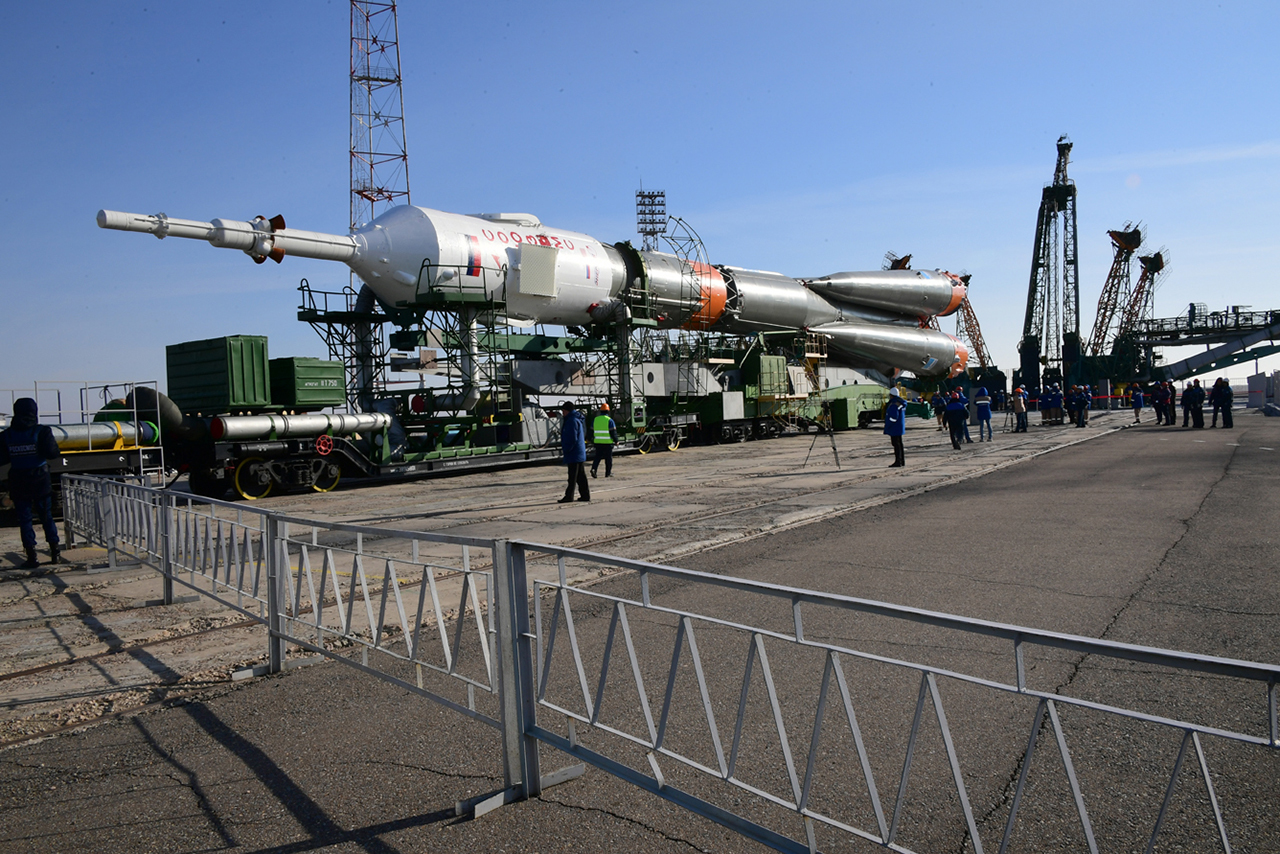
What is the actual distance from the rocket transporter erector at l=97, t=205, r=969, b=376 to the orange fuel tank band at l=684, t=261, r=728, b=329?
4cm

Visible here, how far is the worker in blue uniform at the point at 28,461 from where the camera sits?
9.03m

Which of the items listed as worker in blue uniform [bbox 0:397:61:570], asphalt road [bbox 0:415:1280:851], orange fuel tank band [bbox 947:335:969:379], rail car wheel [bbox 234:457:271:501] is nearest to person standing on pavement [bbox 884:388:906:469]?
asphalt road [bbox 0:415:1280:851]

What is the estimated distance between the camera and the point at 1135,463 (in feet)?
54.9

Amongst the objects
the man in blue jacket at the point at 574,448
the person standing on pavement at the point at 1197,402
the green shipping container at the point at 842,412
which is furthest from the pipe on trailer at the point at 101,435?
the person standing on pavement at the point at 1197,402

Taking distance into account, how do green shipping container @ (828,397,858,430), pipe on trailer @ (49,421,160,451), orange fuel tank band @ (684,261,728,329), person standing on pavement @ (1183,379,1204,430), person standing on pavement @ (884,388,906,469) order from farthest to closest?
green shipping container @ (828,397,858,430) → person standing on pavement @ (1183,379,1204,430) → orange fuel tank band @ (684,261,728,329) → person standing on pavement @ (884,388,906,469) → pipe on trailer @ (49,421,160,451)

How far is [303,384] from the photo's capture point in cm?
1636

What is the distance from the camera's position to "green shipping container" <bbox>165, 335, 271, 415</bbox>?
602 inches

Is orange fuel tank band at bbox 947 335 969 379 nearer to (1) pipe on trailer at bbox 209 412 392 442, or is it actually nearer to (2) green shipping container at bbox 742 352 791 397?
(2) green shipping container at bbox 742 352 791 397

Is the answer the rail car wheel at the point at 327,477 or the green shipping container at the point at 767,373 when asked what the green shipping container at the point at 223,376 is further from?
the green shipping container at the point at 767,373

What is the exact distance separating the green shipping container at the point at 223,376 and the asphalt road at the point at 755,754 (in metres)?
10.9

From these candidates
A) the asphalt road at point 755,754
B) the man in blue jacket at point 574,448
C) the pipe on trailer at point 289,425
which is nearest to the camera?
the asphalt road at point 755,754

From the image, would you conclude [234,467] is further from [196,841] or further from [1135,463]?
[1135,463]

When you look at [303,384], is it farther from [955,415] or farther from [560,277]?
[955,415]

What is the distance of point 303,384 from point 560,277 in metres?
6.80
